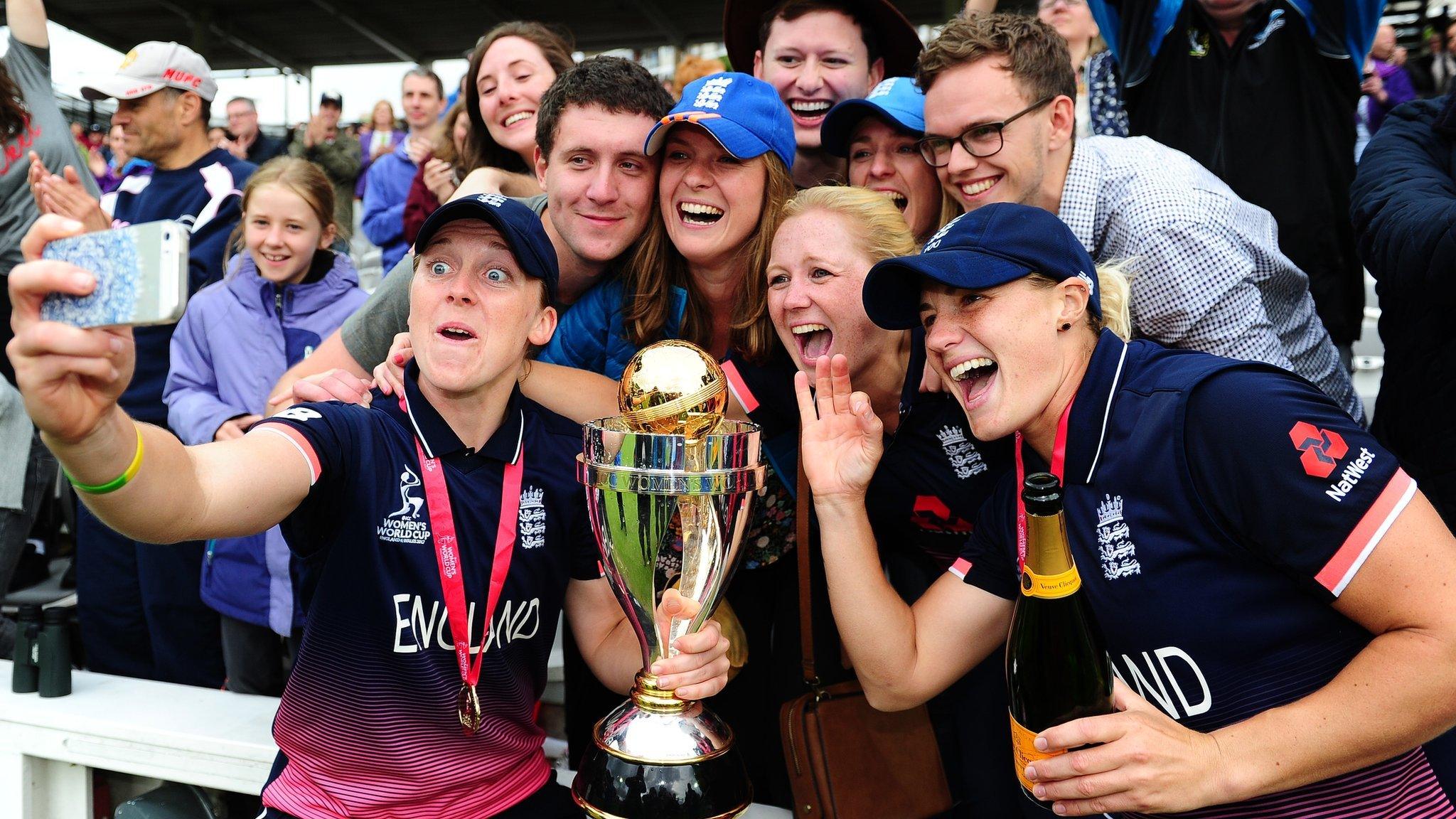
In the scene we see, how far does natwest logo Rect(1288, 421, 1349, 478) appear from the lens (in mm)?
1601

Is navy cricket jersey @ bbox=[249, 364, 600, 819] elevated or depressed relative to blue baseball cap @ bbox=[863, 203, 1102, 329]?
depressed

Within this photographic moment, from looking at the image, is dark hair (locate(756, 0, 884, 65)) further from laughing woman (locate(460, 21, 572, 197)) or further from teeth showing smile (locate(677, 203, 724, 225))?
teeth showing smile (locate(677, 203, 724, 225))

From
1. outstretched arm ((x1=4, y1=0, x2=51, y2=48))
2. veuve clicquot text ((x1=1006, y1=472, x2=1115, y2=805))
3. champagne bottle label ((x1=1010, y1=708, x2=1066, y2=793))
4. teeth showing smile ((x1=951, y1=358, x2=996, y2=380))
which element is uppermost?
outstretched arm ((x1=4, y1=0, x2=51, y2=48))

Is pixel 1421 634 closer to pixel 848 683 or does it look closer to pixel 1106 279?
pixel 1106 279

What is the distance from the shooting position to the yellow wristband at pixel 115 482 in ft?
4.66

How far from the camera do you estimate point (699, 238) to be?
261 cm

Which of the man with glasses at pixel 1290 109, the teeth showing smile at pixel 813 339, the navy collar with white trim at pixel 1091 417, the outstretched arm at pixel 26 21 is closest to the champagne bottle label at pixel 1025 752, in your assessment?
the navy collar with white trim at pixel 1091 417

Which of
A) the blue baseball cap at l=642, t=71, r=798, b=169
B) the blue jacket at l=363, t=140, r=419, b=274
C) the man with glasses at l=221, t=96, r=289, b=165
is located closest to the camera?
the blue baseball cap at l=642, t=71, r=798, b=169

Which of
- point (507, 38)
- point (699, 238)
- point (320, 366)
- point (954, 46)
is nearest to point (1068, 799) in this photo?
point (699, 238)

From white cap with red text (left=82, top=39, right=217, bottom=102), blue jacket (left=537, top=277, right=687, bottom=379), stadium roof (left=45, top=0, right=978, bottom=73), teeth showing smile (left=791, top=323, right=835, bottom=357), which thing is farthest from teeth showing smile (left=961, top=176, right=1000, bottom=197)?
stadium roof (left=45, top=0, right=978, bottom=73)

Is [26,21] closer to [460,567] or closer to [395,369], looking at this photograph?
[395,369]

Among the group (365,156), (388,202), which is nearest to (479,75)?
(388,202)

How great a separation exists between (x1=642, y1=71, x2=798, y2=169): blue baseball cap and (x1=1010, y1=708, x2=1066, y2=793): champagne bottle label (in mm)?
1466

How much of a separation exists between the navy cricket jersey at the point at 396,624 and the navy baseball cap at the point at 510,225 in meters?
0.31
